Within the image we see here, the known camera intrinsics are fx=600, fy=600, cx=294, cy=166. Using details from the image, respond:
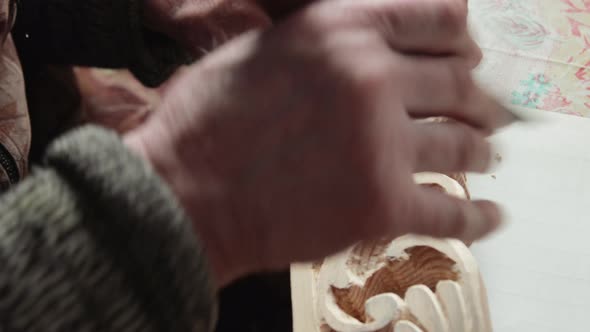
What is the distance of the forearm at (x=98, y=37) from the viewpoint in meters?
0.54

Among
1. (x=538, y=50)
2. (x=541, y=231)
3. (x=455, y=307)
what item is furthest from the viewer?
(x=538, y=50)

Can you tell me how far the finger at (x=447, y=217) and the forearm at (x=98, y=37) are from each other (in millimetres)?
307

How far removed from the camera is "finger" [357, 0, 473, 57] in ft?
1.02

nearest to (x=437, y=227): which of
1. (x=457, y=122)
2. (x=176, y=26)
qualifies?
(x=457, y=122)

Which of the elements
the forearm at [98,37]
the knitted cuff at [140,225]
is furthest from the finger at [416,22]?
the forearm at [98,37]

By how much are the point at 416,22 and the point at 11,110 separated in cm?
35

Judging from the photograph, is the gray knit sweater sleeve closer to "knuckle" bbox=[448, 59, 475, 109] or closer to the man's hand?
the man's hand

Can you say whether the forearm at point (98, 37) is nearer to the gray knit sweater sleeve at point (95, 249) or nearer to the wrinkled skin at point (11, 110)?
the wrinkled skin at point (11, 110)

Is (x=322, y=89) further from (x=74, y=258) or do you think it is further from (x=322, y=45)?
(x=74, y=258)

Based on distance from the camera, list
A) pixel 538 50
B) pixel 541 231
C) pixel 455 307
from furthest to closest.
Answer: pixel 538 50 < pixel 541 231 < pixel 455 307

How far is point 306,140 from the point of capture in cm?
28

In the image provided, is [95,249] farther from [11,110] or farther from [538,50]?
[538,50]

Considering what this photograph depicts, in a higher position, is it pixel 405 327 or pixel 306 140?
pixel 306 140

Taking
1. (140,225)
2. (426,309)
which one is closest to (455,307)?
(426,309)
